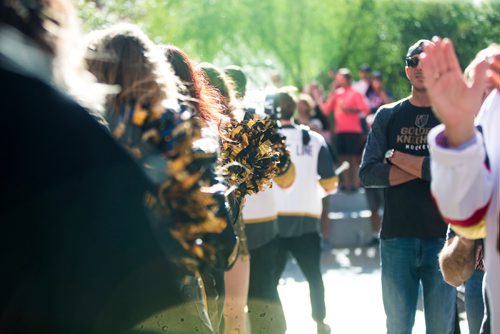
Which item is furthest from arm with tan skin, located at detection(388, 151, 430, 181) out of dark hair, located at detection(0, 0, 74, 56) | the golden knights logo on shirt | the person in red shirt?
the person in red shirt

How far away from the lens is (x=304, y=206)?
6984 mm

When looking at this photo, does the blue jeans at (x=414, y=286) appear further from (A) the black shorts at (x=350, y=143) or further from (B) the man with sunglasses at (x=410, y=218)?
(A) the black shorts at (x=350, y=143)

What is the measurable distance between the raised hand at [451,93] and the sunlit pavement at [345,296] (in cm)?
489

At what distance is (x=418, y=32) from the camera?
54.4 feet

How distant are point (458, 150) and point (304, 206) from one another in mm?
4536

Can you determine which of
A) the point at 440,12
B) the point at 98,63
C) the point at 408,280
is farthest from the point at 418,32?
the point at 98,63

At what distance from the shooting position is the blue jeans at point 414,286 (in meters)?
5.13

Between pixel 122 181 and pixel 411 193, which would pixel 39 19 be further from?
pixel 411 193

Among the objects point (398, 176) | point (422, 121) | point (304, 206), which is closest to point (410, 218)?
point (398, 176)

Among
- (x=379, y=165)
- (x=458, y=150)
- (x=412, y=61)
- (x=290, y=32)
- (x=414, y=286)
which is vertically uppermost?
(x=290, y=32)

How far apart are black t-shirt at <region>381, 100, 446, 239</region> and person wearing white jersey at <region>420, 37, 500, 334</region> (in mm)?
2523

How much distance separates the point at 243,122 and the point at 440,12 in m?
11.0

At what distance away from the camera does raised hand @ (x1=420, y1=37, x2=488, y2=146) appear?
2494 mm

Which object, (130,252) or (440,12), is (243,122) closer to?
(130,252)
